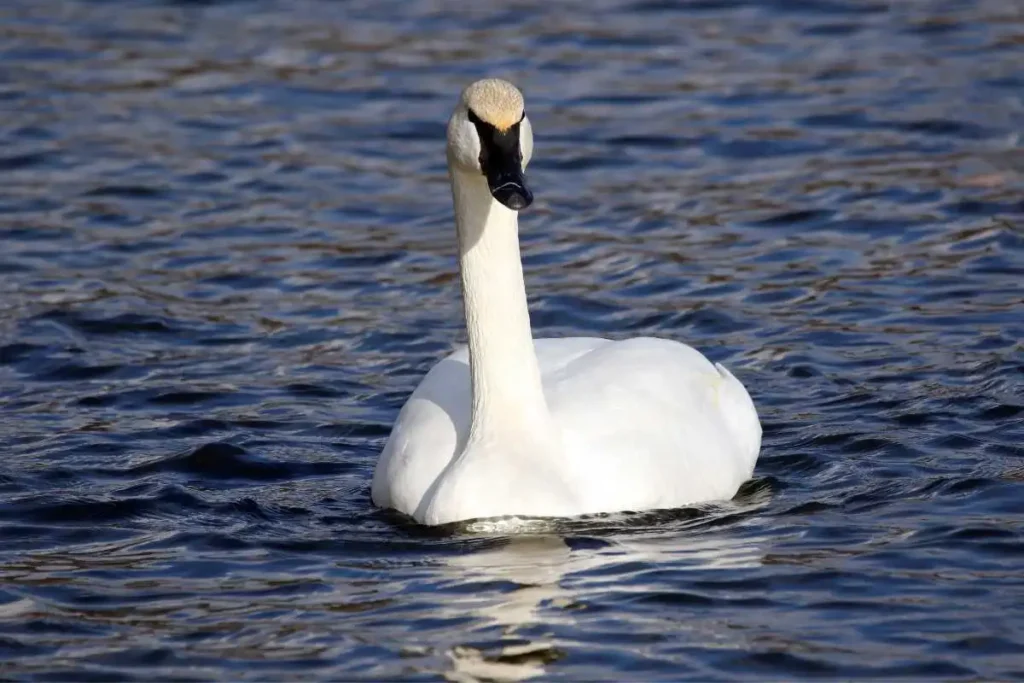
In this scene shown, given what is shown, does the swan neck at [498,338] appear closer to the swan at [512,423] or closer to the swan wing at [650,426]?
the swan at [512,423]

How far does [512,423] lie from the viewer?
8.00 m

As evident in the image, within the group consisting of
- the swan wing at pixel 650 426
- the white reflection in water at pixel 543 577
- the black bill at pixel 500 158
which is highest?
the black bill at pixel 500 158

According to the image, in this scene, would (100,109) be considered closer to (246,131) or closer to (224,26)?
(246,131)

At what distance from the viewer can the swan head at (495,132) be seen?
7.35 m

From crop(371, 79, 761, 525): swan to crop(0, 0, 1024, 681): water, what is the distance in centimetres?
15

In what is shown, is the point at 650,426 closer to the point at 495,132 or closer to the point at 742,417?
the point at 742,417

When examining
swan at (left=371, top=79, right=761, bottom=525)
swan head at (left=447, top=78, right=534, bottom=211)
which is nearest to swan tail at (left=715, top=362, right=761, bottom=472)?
swan at (left=371, top=79, right=761, bottom=525)

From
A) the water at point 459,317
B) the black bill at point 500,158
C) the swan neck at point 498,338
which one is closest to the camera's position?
the water at point 459,317

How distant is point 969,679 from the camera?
20.7 ft

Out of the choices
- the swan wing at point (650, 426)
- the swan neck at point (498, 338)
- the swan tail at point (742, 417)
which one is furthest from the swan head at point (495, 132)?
the swan tail at point (742, 417)

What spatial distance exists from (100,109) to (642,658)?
10.2 m

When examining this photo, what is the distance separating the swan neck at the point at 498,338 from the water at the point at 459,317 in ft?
1.71

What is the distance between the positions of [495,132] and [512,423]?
1.24m

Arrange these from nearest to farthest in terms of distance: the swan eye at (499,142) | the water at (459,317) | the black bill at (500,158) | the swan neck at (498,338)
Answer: the water at (459,317)
the black bill at (500,158)
the swan eye at (499,142)
the swan neck at (498,338)
